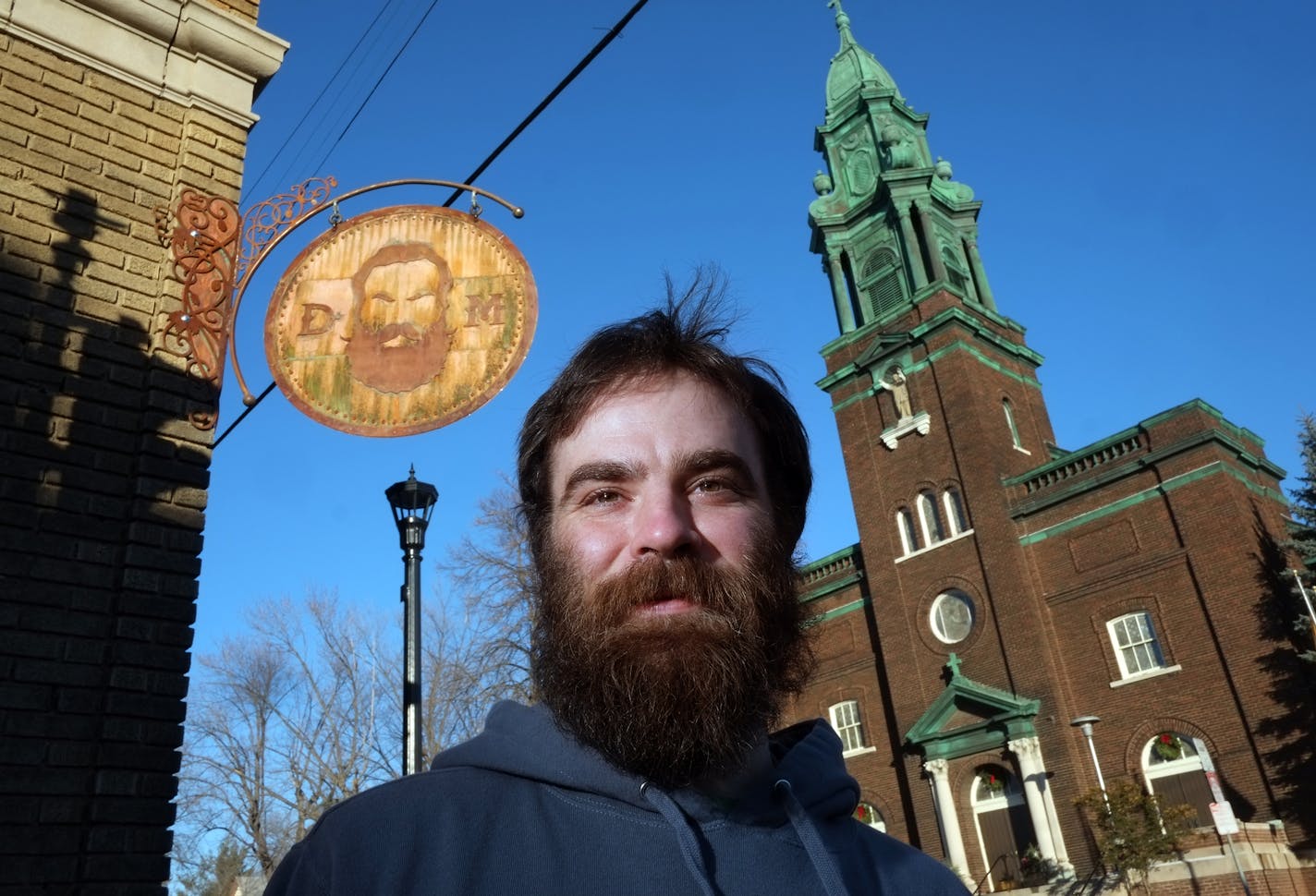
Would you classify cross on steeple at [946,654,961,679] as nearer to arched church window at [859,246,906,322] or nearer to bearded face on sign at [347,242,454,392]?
arched church window at [859,246,906,322]

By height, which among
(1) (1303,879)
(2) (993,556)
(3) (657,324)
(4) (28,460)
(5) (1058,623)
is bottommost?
(1) (1303,879)

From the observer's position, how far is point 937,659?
27891 mm

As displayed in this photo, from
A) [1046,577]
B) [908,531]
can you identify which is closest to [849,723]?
[908,531]

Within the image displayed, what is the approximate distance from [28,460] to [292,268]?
1763 millimetres

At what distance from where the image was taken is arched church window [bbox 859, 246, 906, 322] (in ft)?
112

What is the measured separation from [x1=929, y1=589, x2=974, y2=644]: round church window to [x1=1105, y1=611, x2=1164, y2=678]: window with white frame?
13.0 ft

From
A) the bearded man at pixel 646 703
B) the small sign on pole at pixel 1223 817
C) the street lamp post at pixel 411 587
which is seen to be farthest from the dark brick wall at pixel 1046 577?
the bearded man at pixel 646 703

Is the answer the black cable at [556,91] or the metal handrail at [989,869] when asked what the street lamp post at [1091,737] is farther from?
the black cable at [556,91]

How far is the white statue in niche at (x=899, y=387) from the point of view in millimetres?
31312

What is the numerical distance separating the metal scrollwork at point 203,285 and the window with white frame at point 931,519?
25979 millimetres

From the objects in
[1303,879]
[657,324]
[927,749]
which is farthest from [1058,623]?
[657,324]

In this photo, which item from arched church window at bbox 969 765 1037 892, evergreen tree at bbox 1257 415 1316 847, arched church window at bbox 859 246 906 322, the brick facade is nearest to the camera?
the brick facade

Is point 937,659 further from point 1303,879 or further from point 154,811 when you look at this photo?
point 154,811

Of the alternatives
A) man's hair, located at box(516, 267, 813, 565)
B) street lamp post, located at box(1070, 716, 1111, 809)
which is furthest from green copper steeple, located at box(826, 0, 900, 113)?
man's hair, located at box(516, 267, 813, 565)
